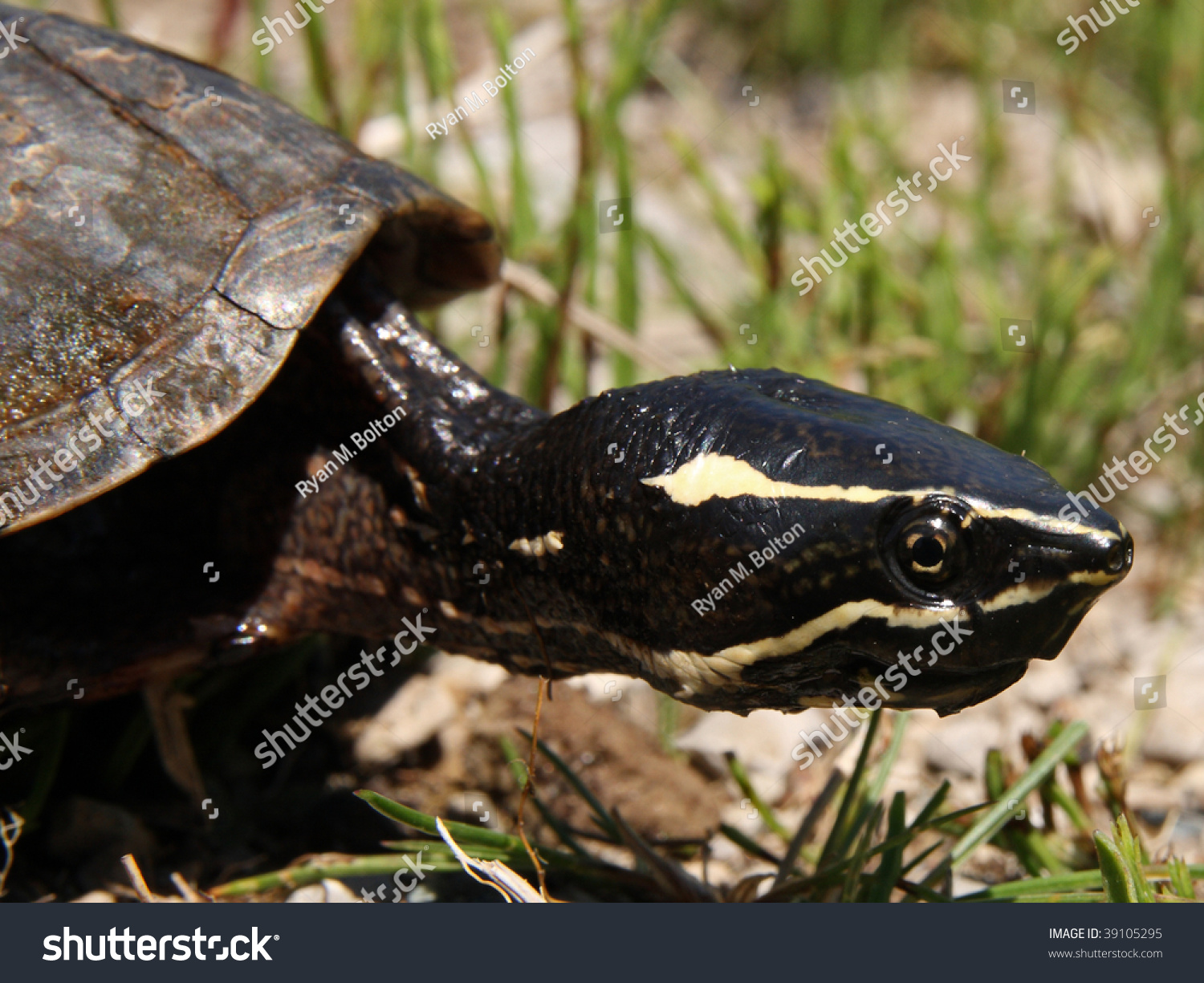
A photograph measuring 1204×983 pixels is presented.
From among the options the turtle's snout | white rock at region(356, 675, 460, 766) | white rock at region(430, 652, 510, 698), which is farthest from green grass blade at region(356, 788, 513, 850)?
the turtle's snout

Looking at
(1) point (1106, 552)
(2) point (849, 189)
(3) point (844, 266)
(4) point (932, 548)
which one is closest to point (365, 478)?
(4) point (932, 548)

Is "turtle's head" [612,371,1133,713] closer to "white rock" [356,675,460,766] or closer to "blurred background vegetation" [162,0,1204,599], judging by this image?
"white rock" [356,675,460,766]

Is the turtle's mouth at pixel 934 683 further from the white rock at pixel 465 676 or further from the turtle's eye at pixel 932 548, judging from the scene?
the white rock at pixel 465 676

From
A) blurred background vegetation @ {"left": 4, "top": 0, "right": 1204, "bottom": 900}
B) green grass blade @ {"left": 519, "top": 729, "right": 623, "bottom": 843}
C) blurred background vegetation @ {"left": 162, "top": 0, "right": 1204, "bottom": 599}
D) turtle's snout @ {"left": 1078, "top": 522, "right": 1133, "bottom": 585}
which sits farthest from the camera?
blurred background vegetation @ {"left": 162, "top": 0, "right": 1204, "bottom": 599}

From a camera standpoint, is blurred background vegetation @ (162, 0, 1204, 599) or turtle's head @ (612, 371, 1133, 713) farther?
blurred background vegetation @ (162, 0, 1204, 599)

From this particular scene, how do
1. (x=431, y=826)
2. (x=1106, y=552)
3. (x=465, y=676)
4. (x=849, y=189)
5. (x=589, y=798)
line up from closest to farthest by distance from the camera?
(x=1106, y=552), (x=431, y=826), (x=589, y=798), (x=465, y=676), (x=849, y=189)

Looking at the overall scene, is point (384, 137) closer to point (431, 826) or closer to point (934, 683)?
point (431, 826)

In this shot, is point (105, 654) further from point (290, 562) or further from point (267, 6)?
point (267, 6)

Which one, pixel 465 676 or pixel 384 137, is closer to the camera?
pixel 465 676
